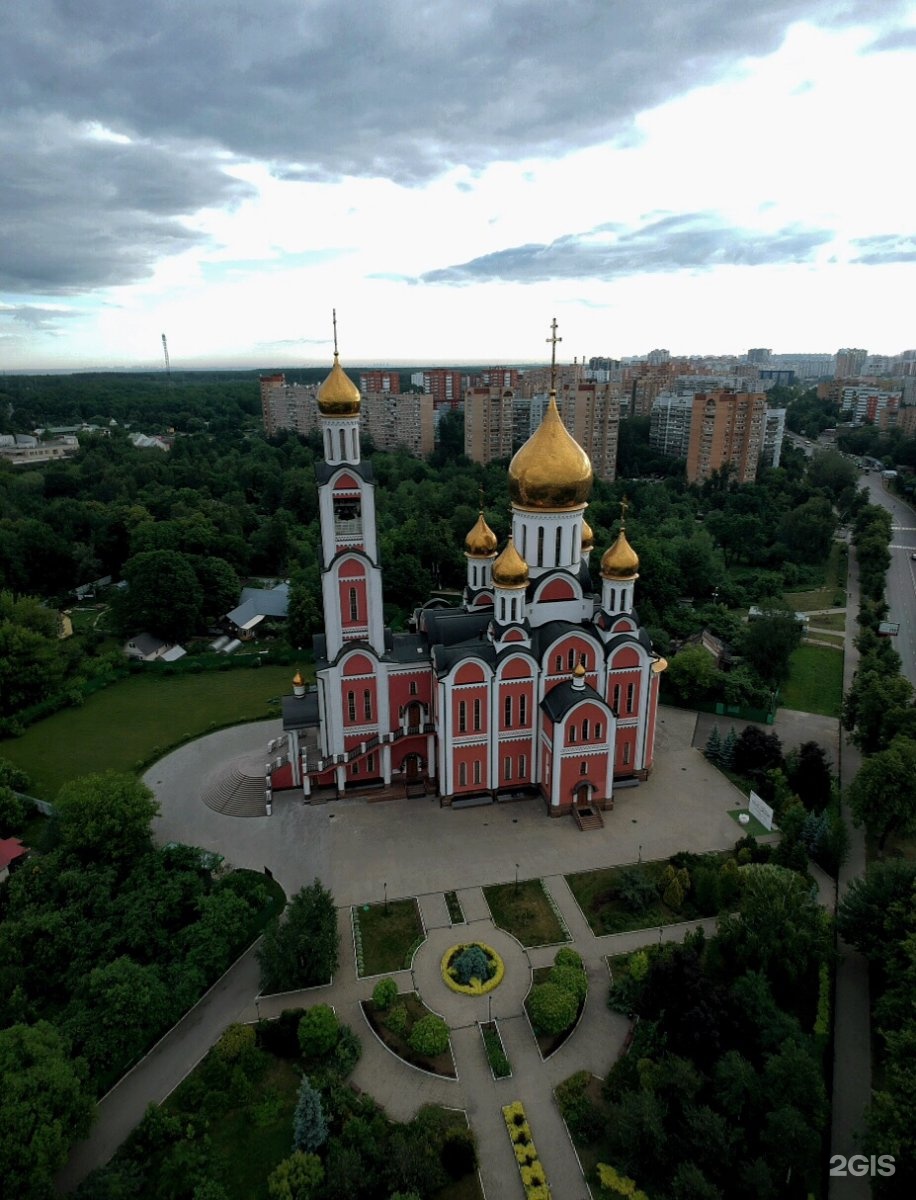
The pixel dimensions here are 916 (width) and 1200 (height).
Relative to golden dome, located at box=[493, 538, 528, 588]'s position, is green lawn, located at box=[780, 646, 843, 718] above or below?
below

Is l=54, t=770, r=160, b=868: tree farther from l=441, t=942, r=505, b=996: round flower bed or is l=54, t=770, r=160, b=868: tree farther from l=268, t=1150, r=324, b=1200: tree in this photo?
l=268, t=1150, r=324, b=1200: tree

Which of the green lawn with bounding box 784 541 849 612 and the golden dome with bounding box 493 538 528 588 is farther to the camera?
the green lawn with bounding box 784 541 849 612

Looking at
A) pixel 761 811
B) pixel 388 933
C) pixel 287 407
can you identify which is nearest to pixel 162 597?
pixel 388 933

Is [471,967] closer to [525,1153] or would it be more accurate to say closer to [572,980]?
[572,980]

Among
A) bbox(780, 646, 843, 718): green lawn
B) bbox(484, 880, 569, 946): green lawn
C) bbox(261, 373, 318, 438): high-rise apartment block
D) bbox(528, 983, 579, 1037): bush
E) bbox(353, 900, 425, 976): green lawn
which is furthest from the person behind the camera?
bbox(261, 373, 318, 438): high-rise apartment block

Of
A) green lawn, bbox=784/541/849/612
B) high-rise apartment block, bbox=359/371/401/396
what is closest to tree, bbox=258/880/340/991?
green lawn, bbox=784/541/849/612

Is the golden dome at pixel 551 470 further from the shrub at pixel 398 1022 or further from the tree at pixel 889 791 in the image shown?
the shrub at pixel 398 1022

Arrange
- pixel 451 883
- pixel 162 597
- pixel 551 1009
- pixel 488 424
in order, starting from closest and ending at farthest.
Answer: pixel 551 1009, pixel 451 883, pixel 162 597, pixel 488 424
